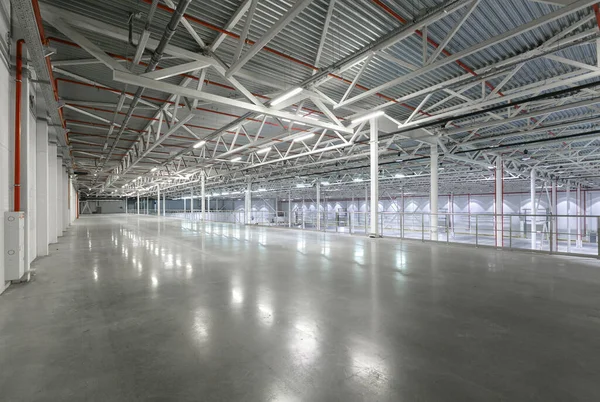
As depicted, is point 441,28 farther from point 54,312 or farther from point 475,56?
point 54,312

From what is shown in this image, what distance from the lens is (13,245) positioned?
4727 millimetres

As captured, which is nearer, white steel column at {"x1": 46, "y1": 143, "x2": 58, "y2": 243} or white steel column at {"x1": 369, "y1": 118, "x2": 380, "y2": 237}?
white steel column at {"x1": 46, "y1": 143, "x2": 58, "y2": 243}

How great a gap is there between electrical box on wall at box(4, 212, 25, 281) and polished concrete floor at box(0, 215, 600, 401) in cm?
37

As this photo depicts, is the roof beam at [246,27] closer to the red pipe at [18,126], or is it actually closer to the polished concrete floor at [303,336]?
the red pipe at [18,126]

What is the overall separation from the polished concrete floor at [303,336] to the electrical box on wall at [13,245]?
37 centimetres

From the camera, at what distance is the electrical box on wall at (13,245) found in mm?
4676

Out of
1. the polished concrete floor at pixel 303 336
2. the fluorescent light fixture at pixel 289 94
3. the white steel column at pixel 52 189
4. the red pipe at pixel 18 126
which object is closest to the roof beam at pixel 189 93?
the fluorescent light fixture at pixel 289 94

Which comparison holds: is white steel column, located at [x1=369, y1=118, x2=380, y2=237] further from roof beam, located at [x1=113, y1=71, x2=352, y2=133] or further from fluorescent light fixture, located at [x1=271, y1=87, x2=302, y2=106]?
fluorescent light fixture, located at [x1=271, y1=87, x2=302, y2=106]

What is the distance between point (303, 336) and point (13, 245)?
5232 mm

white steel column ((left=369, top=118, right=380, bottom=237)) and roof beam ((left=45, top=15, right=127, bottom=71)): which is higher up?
roof beam ((left=45, top=15, right=127, bottom=71))

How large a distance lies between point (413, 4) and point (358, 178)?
758 inches

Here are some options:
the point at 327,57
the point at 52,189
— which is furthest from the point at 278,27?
the point at 52,189

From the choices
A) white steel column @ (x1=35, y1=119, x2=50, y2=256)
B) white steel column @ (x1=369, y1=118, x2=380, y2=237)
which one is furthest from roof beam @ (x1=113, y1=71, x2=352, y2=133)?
white steel column @ (x1=35, y1=119, x2=50, y2=256)

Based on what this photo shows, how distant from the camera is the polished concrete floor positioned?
2086 mm
